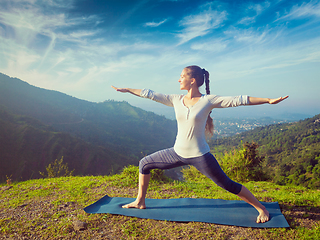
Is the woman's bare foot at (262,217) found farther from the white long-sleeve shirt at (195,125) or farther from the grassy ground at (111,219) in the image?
the white long-sleeve shirt at (195,125)

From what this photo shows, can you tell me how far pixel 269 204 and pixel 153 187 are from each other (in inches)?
84.1

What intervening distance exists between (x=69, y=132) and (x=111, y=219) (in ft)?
216

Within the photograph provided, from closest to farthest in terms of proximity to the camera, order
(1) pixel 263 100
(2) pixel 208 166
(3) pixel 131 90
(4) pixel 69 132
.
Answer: (1) pixel 263 100 → (2) pixel 208 166 → (3) pixel 131 90 → (4) pixel 69 132

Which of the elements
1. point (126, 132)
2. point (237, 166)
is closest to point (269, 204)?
point (237, 166)

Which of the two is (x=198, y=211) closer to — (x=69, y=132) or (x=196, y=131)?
(x=196, y=131)

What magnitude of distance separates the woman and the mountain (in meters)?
4.26

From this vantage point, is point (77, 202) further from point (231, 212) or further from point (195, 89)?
point (195, 89)

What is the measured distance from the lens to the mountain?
39500mm

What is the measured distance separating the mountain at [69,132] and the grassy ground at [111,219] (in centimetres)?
270

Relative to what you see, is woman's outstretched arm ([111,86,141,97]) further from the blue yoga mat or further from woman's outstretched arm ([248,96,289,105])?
the blue yoga mat

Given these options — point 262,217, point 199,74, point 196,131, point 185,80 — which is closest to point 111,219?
point 196,131

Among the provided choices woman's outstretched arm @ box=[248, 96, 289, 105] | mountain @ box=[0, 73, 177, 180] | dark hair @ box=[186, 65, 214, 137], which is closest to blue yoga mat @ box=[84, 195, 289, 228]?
woman's outstretched arm @ box=[248, 96, 289, 105]

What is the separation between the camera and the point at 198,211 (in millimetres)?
2844

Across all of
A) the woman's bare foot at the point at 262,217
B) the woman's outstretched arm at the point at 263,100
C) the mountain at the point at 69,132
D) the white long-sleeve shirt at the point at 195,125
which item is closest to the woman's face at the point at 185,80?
the white long-sleeve shirt at the point at 195,125
